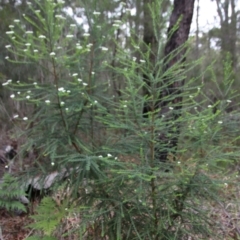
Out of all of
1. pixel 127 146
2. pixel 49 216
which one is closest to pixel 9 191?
pixel 49 216

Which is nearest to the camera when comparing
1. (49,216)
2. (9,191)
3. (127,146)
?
(127,146)

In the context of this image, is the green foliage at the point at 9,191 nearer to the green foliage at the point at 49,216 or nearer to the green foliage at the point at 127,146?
the green foliage at the point at 49,216

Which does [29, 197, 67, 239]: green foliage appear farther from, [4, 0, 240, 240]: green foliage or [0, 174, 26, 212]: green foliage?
[0, 174, 26, 212]: green foliage

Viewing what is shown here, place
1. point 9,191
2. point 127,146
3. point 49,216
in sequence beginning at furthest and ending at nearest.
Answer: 1. point 9,191
2. point 49,216
3. point 127,146

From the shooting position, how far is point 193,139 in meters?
3.44

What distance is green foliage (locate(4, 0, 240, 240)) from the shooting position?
3.08 metres

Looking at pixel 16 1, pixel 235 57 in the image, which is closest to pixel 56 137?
pixel 16 1

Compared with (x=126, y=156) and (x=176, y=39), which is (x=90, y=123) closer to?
(x=126, y=156)

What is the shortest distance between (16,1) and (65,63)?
4.14 metres

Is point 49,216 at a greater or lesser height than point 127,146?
lesser

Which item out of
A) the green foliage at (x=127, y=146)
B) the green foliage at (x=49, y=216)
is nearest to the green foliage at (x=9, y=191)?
the green foliage at (x=49, y=216)

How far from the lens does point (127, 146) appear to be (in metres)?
3.37

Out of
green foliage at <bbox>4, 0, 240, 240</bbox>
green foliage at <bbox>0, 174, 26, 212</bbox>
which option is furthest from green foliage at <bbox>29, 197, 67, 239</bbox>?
green foliage at <bbox>0, 174, 26, 212</bbox>

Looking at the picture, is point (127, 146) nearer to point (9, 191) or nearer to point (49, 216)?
point (49, 216)
